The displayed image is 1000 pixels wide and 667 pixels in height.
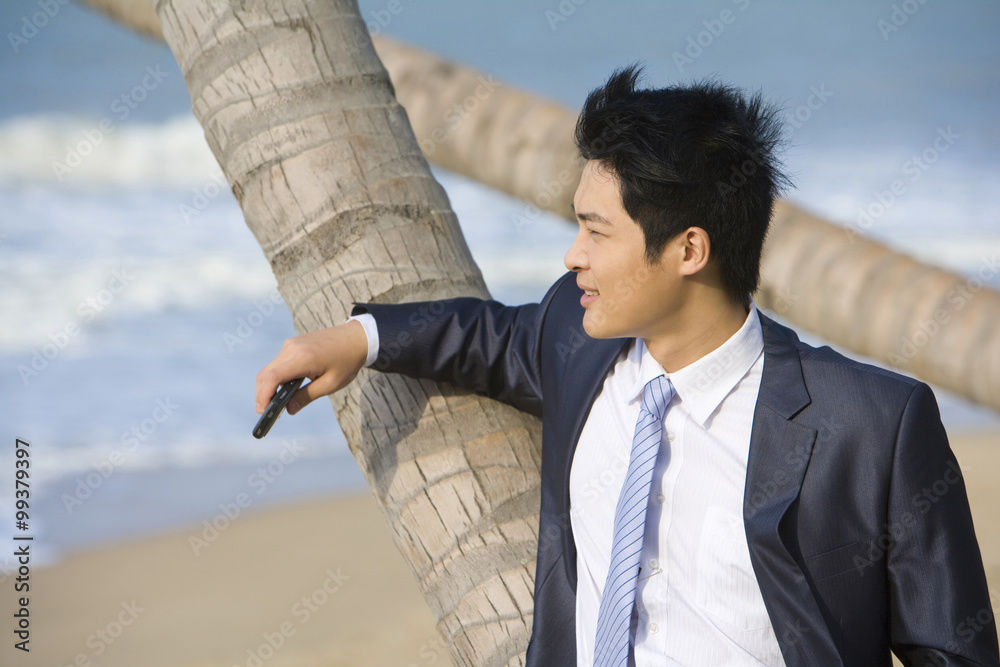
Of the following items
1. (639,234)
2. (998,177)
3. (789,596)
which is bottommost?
(998,177)

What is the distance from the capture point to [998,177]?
505 inches

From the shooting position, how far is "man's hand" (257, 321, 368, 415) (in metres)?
1.98

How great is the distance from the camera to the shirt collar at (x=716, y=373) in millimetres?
1843

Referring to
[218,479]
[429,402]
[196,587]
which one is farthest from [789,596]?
[218,479]

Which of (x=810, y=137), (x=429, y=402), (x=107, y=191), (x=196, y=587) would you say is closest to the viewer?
(x=429, y=402)

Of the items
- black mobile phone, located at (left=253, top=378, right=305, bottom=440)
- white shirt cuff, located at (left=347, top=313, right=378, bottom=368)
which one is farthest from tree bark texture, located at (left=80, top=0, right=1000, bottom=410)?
black mobile phone, located at (left=253, top=378, right=305, bottom=440)

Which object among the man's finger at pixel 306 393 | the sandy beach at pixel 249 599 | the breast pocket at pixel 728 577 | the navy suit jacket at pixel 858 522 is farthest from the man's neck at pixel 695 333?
the sandy beach at pixel 249 599

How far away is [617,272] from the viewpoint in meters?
1.86

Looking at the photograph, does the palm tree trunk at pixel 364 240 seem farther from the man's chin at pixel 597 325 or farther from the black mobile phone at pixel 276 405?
the man's chin at pixel 597 325

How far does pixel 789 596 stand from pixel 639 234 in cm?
73

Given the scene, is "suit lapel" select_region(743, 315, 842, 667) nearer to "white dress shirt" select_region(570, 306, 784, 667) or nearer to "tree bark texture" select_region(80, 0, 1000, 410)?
"white dress shirt" select_region(570, 306, 784, 667)

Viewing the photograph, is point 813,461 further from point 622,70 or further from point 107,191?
point 107,191

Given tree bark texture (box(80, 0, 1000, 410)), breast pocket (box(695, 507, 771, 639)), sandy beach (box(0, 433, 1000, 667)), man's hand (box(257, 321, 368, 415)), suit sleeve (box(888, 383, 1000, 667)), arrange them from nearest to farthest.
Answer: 1. suit sleeve (box(888, 383, 1000, 667))
2. breast pocket (box(695, 507, 771, 639))
3. man's hand (box(257, 321, 368, 415))
4. tree bark texture (box(80, 0, 1000, 410))
5. sandy beach (box(0, 433, 1000, 667))

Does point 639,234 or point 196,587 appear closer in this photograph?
point 639,234
